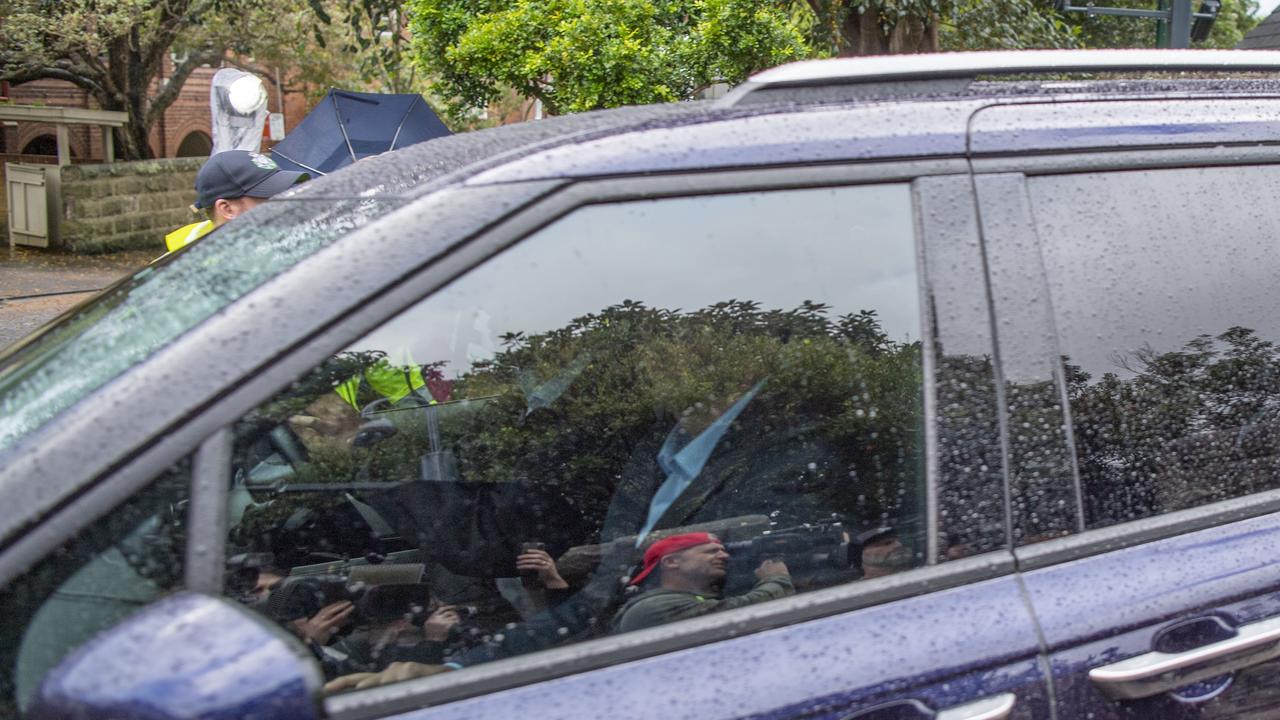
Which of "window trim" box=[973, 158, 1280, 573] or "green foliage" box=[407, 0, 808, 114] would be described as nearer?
"window trim" box=[973, 158, 1280, 573]

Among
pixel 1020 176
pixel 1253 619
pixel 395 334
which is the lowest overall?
pixel 1253 619

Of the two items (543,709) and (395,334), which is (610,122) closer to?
(395,334)

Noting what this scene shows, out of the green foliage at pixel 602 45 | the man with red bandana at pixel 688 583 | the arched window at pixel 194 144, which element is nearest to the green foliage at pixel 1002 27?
the green foliage at pixel 602 45

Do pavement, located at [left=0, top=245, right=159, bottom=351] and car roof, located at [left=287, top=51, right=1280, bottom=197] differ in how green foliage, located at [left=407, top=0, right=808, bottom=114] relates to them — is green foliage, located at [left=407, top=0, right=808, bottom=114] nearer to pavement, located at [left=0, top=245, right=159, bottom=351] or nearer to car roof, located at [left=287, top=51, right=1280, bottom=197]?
pavement, located at [left=0, top=245, right=159, bottom=351]

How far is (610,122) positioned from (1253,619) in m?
1.16

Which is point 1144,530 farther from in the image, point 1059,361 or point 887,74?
point 887,74

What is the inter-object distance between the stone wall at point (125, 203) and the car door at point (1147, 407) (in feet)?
52.6

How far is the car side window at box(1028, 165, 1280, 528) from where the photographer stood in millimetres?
1750

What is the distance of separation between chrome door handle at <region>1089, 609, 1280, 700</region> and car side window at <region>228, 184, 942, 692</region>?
0.31 meters

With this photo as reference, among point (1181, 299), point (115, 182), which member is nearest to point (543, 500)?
point (1181, 299)

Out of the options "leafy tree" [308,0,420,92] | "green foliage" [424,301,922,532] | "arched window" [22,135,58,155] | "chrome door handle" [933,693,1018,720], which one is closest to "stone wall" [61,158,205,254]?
"leafy tree" [308,0,420,92]

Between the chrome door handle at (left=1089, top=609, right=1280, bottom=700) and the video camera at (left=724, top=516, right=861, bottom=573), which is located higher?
the video camera at (left=724, top=516, right=861, bottom=573)

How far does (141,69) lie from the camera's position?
1953cm

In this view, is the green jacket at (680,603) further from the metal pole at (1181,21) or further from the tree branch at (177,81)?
the tree branch at (177,81)
